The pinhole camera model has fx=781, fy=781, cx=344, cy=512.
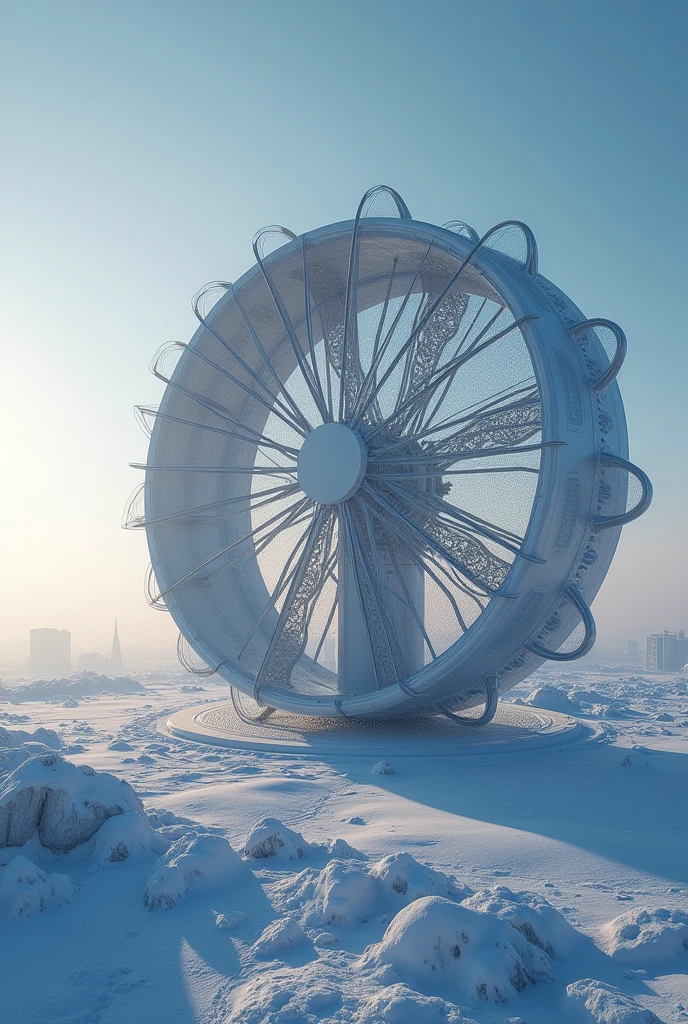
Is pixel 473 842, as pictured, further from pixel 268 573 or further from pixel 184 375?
pixel 184 375

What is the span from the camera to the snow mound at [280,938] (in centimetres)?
484

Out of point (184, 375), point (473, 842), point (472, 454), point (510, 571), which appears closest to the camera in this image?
point (473, 842)

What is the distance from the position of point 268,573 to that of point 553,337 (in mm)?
8400

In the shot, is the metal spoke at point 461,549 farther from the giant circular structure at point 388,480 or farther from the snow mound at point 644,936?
the snow mound at point 644,936

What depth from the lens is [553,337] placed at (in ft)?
41.2

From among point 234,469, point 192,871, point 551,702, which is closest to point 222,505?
point 234,469

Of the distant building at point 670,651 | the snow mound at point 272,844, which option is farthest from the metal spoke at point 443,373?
the distant building at point 670,651

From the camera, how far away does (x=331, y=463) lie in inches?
567

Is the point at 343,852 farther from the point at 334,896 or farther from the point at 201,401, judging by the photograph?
the point at 201,401

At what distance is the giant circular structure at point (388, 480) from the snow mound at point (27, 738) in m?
3.86

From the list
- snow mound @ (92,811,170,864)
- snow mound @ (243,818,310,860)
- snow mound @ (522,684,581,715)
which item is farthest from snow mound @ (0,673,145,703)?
snow mound @ (243,818,310,860)

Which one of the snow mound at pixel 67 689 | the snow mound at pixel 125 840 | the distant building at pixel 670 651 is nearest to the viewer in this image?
the snow mound at pixel 125 840

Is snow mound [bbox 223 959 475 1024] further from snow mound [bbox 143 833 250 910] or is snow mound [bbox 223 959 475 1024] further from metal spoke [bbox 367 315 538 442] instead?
metal spoke [bbox 367 315 538 442]

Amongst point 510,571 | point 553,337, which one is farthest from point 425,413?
point 510,571
